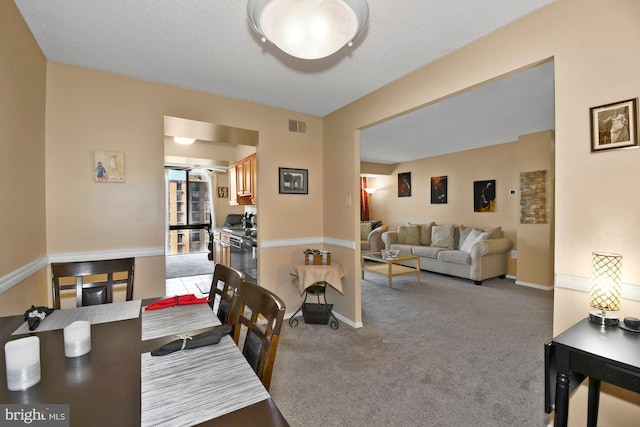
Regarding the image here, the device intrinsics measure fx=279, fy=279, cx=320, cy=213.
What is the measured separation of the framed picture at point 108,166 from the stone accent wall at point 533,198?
5.75m

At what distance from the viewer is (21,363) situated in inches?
30.5

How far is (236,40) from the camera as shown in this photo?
6.51 ft

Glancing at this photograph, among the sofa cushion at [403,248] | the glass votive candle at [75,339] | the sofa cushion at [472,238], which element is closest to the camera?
the glass votive candle at [75,339]

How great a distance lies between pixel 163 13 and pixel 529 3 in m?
2.19

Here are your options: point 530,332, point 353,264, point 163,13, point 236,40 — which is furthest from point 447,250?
point 163,13

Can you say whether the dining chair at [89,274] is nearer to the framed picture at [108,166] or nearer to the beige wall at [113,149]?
the beige wall at [113,149]

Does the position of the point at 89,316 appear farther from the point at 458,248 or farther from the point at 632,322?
the point at 458,248

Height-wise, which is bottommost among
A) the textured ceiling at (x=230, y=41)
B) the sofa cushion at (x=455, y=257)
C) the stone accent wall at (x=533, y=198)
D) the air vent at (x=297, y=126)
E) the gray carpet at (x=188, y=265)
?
the gray carpet at (x=188, y=265)

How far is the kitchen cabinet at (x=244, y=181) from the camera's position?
4.25 m

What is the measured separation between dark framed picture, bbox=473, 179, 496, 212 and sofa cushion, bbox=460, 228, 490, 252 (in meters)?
0.57

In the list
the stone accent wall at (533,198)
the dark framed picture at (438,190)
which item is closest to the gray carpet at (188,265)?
the dark framed picture at (438,190)

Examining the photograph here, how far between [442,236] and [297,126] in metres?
3.98
